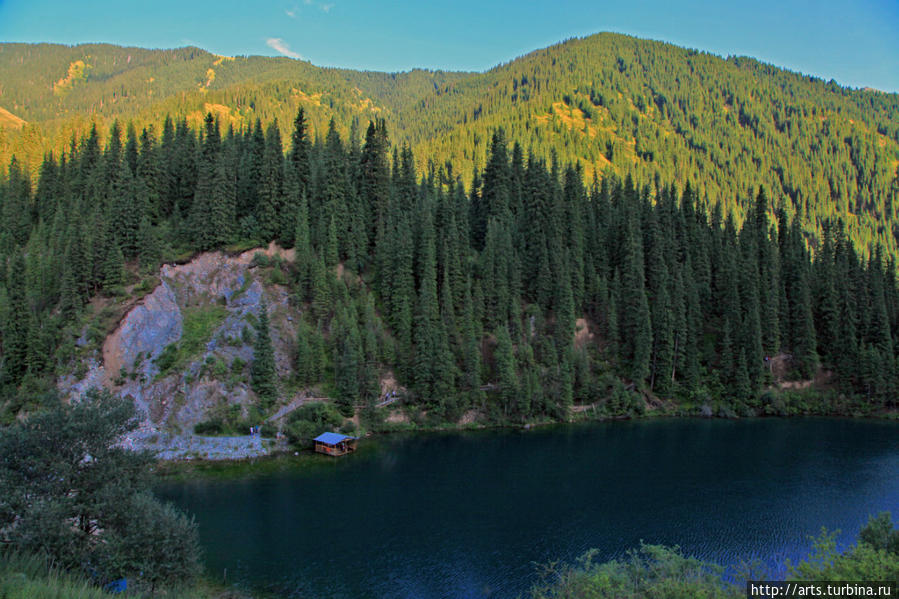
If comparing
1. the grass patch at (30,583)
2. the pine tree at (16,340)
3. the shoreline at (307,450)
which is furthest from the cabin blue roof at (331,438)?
the grass patch at (30,583)

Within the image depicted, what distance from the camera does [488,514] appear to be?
47.0 metres

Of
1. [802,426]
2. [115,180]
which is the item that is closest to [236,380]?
[115,180]

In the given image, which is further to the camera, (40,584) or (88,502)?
(88,502)

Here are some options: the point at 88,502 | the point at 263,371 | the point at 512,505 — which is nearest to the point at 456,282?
the point at 263,371

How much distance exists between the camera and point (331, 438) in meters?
63.7

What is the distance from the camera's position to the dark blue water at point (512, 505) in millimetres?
38094

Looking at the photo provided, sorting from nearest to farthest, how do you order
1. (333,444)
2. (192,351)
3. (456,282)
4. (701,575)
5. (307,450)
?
(701,575), (333,444), (307,450), (192,351), (456,282)

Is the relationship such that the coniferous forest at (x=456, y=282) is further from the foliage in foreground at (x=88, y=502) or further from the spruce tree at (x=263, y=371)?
the foliage in foreground at (x=88, y=502)

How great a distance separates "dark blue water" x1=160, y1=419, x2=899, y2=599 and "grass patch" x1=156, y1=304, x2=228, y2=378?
61.3ft

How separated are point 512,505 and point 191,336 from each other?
150ft

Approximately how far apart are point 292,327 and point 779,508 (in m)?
60.0

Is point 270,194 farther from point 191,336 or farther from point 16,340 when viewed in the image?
point 16,340

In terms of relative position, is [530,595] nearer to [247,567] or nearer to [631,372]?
[247,567]

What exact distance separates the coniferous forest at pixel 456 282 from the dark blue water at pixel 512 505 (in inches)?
479
